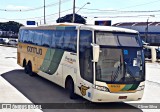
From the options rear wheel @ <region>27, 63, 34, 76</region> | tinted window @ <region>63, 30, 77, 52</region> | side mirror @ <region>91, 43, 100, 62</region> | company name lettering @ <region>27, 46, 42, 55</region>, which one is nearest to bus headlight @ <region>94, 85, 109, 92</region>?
side mirror @ <region>91, 43, 100, 62</region>

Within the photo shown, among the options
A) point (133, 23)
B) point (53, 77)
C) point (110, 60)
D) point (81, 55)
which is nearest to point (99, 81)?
point (110, 60)

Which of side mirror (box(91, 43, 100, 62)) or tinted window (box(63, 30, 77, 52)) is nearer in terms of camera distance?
side mirror (box(91, 43, 100, 62))

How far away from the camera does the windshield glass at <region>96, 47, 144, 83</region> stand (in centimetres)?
915

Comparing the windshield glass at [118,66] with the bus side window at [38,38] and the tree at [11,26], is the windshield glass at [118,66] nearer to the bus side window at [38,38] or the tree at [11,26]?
the bus side window at [38,38]

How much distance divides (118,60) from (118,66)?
0.21m

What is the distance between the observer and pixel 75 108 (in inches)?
376

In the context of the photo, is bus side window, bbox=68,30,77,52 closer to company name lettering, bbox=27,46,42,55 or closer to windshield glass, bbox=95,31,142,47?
windshield glass, bbox=95,31,142,47

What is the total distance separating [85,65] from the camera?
9.78m

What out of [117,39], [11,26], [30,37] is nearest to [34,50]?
[30,37]

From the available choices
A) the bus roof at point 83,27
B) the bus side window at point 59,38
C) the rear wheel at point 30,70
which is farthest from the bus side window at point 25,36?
the bus side window at point 59,38

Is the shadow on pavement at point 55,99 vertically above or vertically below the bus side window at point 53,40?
below

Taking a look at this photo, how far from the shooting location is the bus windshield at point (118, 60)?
9172 millimetres

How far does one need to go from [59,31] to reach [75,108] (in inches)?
170

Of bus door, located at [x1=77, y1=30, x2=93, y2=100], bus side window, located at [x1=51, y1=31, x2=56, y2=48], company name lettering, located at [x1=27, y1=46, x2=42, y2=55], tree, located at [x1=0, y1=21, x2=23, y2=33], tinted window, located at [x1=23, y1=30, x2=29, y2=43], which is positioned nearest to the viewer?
bus door, located at [x1=77, y1=30, x2=93, y2=100]
